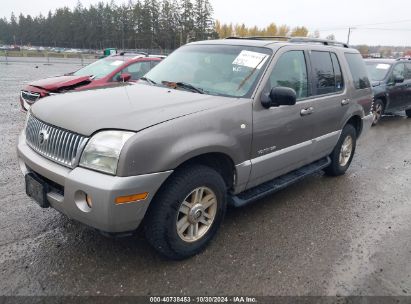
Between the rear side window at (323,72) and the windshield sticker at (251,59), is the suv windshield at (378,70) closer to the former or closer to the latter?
the rear side window at (323,72)

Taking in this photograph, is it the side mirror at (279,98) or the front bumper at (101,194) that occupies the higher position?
the side mirror at (279,98)

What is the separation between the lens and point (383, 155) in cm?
671

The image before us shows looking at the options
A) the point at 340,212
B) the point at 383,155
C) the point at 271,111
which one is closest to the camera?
the point at 271,111

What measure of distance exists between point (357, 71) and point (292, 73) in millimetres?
1932

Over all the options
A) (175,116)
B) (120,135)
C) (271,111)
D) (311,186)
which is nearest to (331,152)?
(311,186)

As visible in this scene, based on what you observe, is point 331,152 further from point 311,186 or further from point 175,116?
point 175,116

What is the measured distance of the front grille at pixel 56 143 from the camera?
2643 millimetres

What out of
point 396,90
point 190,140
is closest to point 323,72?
point 190,140

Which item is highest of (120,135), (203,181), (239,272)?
(120,135)

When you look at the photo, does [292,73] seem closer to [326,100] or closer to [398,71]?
[326,100]

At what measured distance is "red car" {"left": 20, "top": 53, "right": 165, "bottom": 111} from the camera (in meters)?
7.04

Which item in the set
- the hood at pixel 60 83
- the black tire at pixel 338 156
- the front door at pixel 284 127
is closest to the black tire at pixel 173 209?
the front door at pixel 284 127

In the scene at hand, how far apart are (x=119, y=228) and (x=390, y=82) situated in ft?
30.7

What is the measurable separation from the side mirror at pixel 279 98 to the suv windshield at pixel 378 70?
749 centimetres
